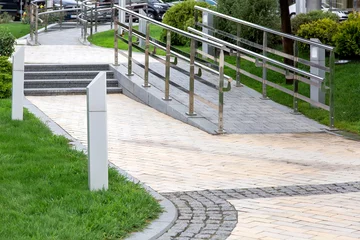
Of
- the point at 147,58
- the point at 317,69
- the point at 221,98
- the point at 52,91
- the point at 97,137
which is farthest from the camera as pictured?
the point at 52,91

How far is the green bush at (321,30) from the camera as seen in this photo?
58.1 feet

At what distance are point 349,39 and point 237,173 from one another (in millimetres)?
7973

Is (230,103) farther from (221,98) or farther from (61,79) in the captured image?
(61,79)

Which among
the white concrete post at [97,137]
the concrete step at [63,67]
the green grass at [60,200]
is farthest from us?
the concrete step at [63,67]

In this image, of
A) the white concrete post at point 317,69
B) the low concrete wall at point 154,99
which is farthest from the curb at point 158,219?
the white concrete post at point 317,69

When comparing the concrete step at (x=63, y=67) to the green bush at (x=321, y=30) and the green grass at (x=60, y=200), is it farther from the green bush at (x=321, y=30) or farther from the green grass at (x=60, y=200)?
the green grass at (x=60, y=200)

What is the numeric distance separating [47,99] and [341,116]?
5186 mm

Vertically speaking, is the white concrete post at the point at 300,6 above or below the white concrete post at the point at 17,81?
above

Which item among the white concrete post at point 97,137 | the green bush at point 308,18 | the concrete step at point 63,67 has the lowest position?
the concrete step at point 63,67

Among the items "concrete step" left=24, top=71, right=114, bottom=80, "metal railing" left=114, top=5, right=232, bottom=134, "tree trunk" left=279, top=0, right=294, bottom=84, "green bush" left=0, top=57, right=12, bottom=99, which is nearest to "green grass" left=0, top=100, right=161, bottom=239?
"metal railing" left=114, top=5, right=232, bottom=134

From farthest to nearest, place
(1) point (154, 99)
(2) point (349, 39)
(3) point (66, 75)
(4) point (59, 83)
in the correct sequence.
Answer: (2) point (349, 39) → (3) point (66, 75) → (4) point (59, 83) → (1) point (154, 99)

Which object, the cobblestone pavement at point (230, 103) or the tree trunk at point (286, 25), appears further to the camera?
the tree trunk at point (286, 25)

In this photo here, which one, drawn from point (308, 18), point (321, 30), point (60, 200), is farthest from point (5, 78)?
point (308, 18)

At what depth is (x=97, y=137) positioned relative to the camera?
7645 mm
